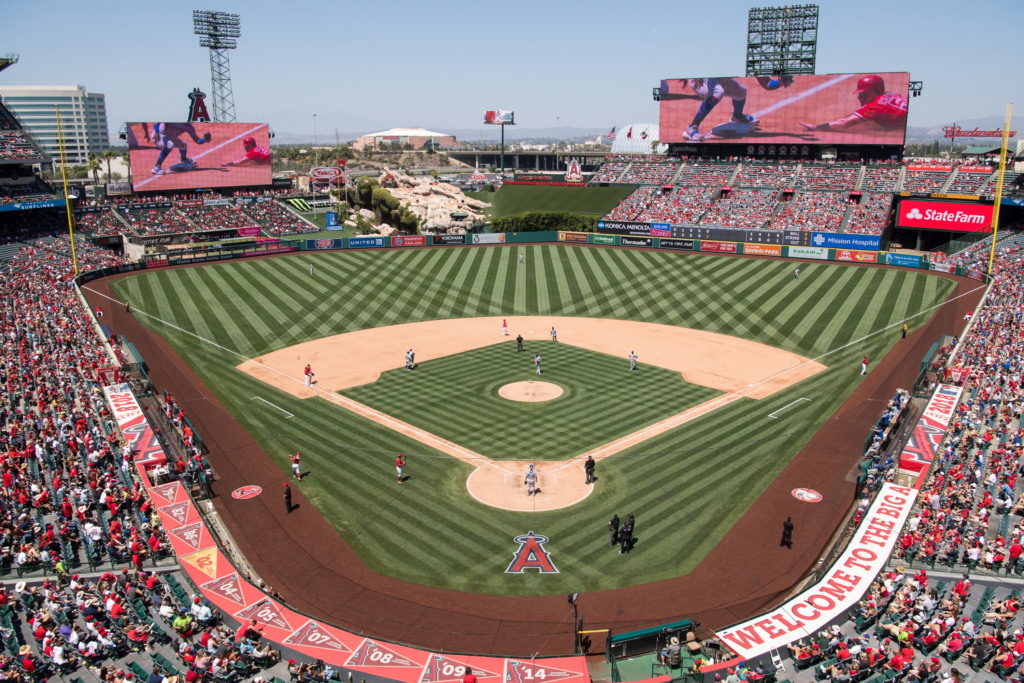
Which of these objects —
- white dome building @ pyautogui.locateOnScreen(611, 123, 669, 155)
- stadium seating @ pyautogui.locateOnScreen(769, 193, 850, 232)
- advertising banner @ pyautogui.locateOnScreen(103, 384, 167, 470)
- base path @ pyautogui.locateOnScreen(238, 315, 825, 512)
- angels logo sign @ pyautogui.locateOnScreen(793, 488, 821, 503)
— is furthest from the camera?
white dome building @ pyautogui.locateOnScreen(611, 123, 669, 155)

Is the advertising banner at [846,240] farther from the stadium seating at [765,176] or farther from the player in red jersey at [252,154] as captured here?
the player in red jersey at [252,154]

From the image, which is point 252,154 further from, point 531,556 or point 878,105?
point 531,556

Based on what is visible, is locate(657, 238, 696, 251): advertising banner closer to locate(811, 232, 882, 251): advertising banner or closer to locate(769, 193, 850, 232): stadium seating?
locate(769, 193, 850, 232): stadium seating

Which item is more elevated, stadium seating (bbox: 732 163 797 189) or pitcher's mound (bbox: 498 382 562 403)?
stadium seating (bbox: 732 163 797 189)

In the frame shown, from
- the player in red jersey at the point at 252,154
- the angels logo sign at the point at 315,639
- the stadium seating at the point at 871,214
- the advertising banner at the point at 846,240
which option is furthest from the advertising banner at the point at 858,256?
the player in red jersey at the point at 252,154

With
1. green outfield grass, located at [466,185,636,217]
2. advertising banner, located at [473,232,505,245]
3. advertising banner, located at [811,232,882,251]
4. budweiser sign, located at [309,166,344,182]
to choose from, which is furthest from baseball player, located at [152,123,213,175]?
advertising banner, located at [811,232,882,251]

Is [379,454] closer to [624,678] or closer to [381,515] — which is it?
[381,515]
